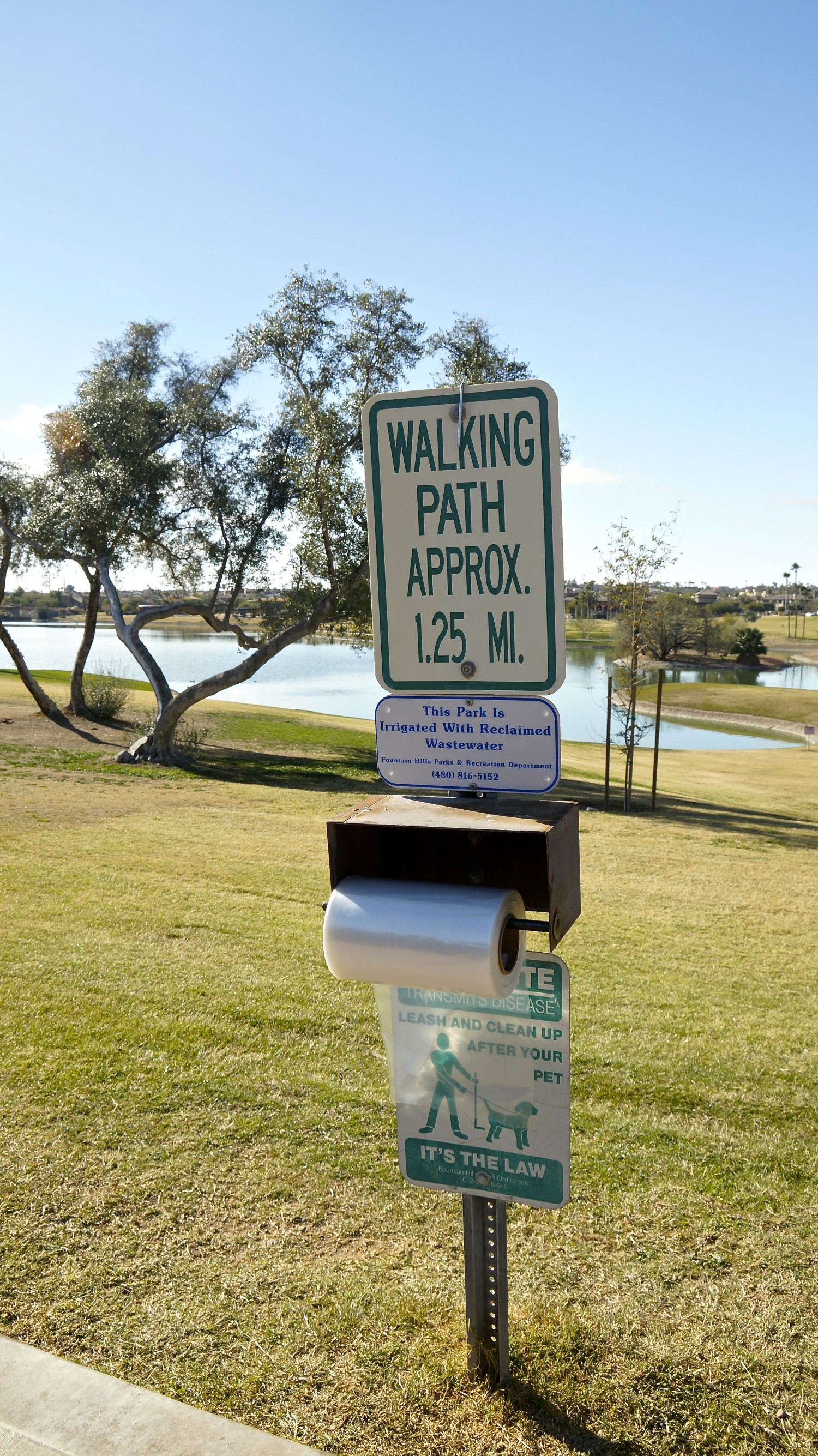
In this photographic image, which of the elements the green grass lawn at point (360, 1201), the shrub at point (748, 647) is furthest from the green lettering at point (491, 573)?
the shrub at point (748, 647)

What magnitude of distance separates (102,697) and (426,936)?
2319cm

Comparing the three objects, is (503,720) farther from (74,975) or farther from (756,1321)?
(74,975)

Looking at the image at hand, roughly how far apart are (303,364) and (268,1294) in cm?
1872

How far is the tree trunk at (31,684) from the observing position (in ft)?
68.5

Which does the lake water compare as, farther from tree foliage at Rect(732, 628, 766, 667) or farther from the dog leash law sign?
the dog leash law sign

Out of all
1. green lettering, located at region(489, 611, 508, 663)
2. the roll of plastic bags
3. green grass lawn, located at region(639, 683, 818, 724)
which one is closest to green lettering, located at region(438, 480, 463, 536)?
green lettering, located at region(489, 611, 508, 663)

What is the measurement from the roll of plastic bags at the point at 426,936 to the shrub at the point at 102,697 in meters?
22.7

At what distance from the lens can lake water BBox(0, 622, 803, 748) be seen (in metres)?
40.2

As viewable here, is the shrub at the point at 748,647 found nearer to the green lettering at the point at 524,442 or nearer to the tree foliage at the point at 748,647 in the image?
the tree foliage at the point at 748,647

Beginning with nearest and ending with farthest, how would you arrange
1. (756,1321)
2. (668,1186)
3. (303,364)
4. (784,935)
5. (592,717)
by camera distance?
(756,1321) → (668,1186) → (784,935) → (303,364) → (592,717)

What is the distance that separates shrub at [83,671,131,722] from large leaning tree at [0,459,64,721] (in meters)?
1.19

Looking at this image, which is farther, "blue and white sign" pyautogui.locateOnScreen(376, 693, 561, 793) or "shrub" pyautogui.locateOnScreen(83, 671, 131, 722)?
"shrub" pyautogui.locateOnScreen(83, 671, 131, 722)

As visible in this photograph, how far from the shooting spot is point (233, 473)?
1972 cm

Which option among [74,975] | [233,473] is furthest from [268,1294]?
[233,473]
